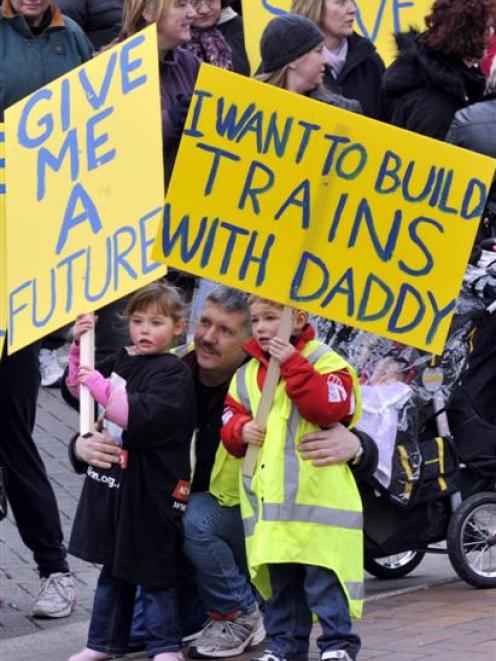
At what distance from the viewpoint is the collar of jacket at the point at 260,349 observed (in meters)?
5.79

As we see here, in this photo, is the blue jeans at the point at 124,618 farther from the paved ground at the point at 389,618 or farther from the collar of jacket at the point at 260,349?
the collar of jacket at the point at 260,349

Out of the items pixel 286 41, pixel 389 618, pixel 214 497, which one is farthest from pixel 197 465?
pixel 286 41

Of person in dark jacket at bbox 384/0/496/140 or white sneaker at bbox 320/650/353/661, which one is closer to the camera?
white sneaker at bbox 320/650/353/661

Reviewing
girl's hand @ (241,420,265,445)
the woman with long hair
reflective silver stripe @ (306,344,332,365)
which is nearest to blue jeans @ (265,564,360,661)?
girl's hand @ (241,420,265,445)

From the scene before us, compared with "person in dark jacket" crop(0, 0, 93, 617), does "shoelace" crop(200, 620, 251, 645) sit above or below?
below

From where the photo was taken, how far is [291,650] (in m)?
5.69

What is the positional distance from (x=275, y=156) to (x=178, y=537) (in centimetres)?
137

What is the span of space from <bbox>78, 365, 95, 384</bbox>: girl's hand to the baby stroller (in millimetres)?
1315

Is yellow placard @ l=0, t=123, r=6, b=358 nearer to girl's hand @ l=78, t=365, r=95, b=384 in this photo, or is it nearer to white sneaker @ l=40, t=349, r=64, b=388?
girl's hand @ l=78, t=365, r=95, b=384

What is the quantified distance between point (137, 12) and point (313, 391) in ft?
7.06

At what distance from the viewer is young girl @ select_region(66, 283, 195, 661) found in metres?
5.83

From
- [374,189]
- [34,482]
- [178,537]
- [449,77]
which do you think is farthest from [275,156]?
[449,77]

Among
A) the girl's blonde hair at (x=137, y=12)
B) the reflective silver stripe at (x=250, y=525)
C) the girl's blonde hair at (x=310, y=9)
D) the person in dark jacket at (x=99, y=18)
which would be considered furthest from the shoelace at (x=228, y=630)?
the person in dark jacket at (x=99, y=18)

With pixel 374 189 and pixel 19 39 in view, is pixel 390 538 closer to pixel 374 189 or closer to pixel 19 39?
pixel 374 189
